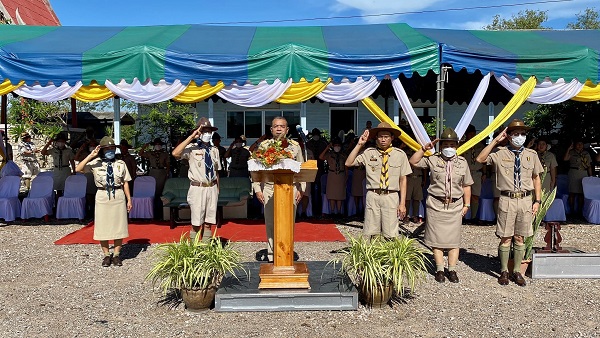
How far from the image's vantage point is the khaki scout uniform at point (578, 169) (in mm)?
8828

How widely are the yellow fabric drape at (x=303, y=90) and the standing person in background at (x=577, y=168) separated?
555 cm

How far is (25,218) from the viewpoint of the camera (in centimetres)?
844

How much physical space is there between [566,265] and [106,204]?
5537 mm

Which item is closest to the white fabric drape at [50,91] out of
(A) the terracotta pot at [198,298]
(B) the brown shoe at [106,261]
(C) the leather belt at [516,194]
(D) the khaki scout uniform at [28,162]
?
(B) the brown shoe at [106,261]

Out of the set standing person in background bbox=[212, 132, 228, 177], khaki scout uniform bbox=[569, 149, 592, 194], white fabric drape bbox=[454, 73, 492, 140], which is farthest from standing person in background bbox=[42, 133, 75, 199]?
khaki scout uniform bbox=[569, 149, 592, 194]

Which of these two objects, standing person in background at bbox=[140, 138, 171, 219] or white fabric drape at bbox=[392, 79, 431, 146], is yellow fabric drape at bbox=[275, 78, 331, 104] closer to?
white fabric drape at bbox=[392, 79, 431, 146]

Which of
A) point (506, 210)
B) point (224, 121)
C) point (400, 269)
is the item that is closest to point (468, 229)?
point (506, 210)

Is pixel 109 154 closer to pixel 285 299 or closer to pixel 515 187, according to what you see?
pixel 285 299

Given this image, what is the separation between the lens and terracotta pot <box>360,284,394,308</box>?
4273 mm

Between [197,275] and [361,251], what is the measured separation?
1548 millimetres

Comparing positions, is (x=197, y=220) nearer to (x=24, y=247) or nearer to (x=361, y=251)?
(x=361, y=251)

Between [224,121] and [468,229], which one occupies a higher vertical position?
[224,121]

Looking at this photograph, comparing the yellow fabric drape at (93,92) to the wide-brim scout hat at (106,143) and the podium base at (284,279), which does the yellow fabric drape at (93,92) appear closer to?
the wide-brim scout hat at (106,143)

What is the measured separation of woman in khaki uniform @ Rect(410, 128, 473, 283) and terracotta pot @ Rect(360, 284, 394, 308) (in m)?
1.05
